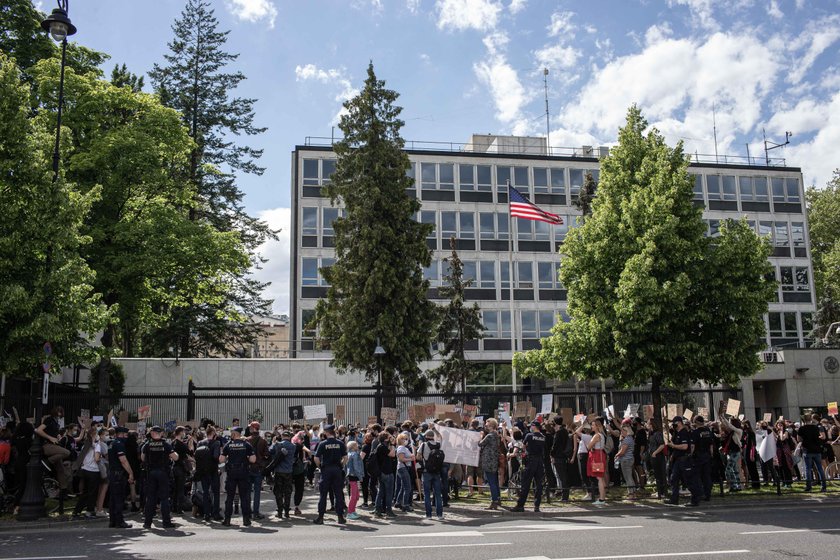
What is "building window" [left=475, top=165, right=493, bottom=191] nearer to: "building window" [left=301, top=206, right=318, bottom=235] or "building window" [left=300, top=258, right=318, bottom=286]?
"building window" [left=301, top=206, right=318, bottom=235]

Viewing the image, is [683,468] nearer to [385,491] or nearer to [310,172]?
[385,491]

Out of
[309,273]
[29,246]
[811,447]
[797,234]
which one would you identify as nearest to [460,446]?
[811,447]

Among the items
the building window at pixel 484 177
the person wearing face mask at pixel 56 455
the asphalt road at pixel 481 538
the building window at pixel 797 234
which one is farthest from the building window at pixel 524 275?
the person wearing face mask at pixel 56 455

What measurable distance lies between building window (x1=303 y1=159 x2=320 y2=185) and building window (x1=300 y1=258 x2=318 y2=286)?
16.2 ft

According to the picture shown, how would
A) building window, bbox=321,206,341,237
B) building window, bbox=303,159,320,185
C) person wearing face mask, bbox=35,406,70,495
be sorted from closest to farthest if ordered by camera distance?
person wearing face mask, bbox=35,406,70,495, building window, bbox=321,206,341,237, building window, bbox=303,159,320,185

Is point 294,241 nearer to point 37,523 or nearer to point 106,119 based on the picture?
point 106,119

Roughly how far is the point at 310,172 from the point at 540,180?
15.2 metres

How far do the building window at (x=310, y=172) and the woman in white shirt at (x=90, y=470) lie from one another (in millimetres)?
33533

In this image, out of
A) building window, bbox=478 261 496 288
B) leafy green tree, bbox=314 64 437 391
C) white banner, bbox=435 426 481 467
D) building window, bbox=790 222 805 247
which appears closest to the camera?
white banner, bbox=435 426 481 467

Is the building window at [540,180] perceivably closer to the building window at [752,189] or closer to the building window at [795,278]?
the building window at [752,189]

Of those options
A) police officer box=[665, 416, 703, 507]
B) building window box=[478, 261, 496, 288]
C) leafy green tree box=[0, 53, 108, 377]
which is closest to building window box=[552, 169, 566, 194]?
building window box=[478, 261, 496, 288]

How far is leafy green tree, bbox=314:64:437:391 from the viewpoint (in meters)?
29.9

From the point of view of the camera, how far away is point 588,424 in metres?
19.3

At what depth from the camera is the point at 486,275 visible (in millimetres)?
48594
